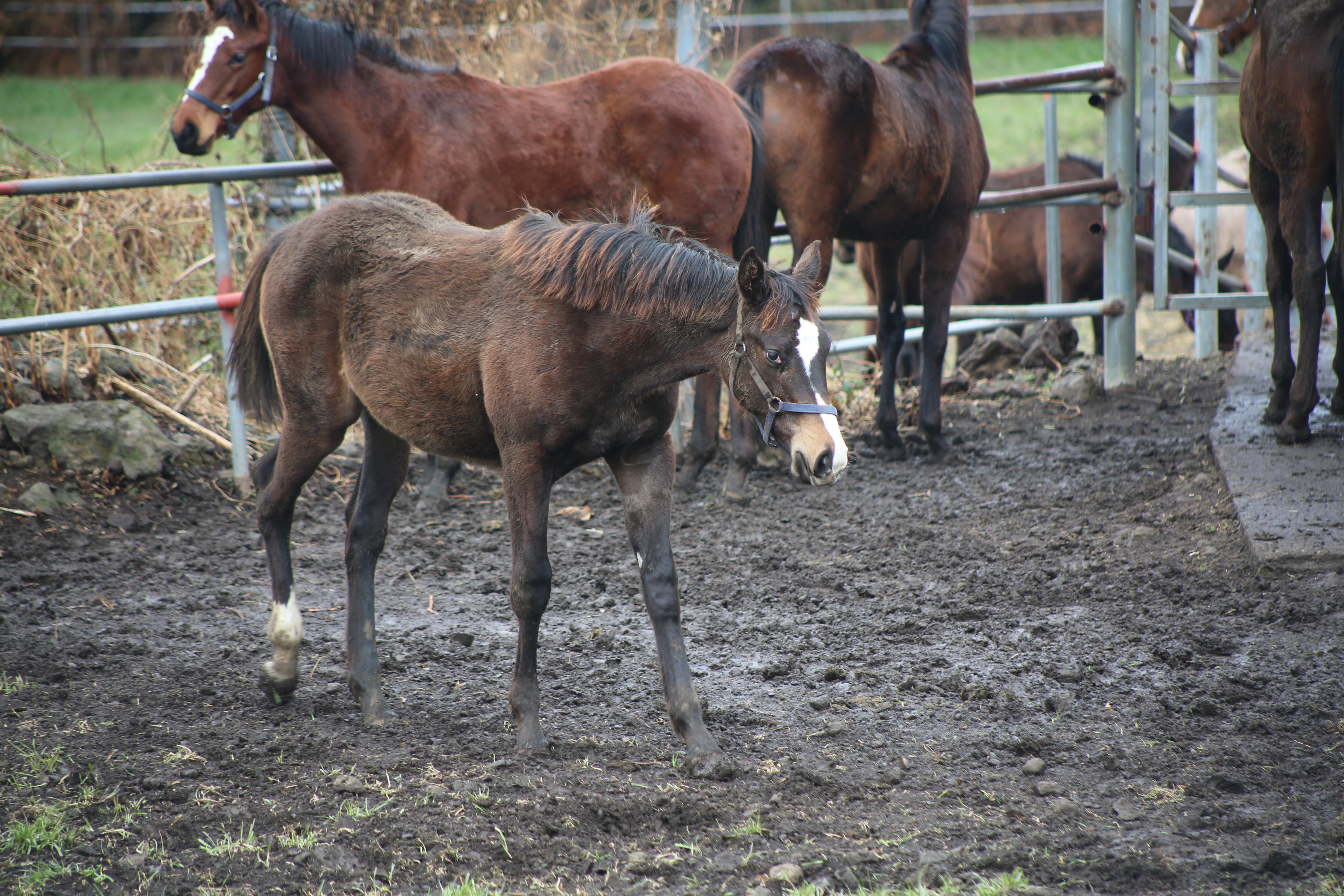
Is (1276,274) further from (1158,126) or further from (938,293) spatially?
(938,293)

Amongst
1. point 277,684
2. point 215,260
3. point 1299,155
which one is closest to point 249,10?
point 215,260

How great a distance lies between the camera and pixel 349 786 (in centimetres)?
292

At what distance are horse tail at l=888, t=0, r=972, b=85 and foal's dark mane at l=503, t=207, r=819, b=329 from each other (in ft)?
12.6

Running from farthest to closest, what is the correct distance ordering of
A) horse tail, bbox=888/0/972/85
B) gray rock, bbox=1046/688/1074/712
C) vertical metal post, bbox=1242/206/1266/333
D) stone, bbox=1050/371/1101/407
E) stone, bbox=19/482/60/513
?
vertical metal post, bbox=1242/206/1266/333 < stone, bbox=1050/371/1101/407 < horse tail, bbox=888/0/972/85 < stone, bbox=19/482/60/513 < gray rock, bbox=1046/688/1074/712

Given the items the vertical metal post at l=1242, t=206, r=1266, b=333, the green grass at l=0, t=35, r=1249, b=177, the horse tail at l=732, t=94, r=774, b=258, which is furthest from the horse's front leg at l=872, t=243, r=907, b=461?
the green grass at l=0, t=35, r=1249, b=177

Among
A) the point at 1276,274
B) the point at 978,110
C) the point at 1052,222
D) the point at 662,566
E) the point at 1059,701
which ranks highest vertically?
the point at 978,110

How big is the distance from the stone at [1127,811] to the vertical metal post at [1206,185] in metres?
5.97

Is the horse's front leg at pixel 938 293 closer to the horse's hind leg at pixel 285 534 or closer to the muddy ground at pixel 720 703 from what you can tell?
the muddy ground at pixel 720 703

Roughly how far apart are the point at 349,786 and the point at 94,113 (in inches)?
782

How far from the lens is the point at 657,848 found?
262 cm

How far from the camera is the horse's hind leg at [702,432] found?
19.2 ft

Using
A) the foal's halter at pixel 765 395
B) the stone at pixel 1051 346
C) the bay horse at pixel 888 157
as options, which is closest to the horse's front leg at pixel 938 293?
the bay horse at pixel 888 157

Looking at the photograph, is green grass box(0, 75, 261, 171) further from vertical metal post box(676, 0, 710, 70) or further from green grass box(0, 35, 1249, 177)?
vertical metal post box(676, 0, 710, 70)

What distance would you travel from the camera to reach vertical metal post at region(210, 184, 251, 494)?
5445 mm
